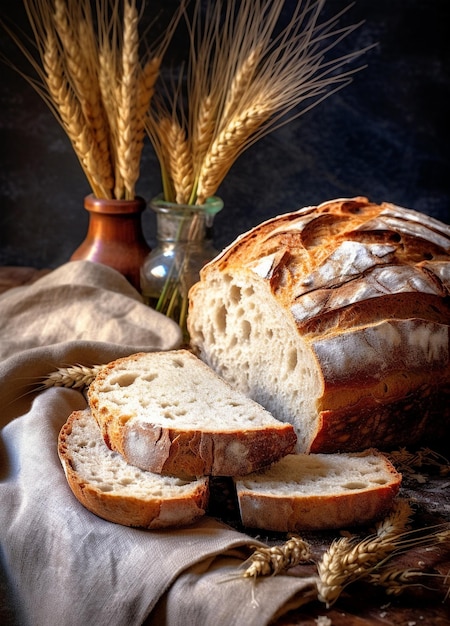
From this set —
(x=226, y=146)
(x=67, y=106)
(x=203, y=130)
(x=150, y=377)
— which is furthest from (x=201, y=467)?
(x=67, y=106)

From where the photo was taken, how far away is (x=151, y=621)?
1.49 meters

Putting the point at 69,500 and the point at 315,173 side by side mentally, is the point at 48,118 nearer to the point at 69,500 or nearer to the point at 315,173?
the point at 315,173

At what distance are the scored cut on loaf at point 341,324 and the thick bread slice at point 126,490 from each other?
1.30ft

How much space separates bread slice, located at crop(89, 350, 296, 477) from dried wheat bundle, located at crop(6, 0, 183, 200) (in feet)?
3.27

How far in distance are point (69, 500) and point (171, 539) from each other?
0.26 m

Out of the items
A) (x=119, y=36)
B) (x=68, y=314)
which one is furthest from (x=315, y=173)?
(x=68, y=314)

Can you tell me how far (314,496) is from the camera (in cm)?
166

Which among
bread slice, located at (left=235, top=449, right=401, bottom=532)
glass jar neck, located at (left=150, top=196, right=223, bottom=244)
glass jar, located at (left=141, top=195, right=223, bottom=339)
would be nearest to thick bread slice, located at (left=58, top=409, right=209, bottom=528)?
bread slice, located at (left=235, top=449, right=401, bottom=532)

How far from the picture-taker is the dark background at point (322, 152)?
332 cm

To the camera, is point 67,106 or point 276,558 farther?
point 67,106

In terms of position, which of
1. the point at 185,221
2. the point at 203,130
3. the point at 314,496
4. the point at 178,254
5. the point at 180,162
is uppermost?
the point at 203,130

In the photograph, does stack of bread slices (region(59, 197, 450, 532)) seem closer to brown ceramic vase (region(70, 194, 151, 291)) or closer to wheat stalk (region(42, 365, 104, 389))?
wheat stalk (region(42, 365, 104, 389))

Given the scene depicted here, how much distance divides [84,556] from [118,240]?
5.33 feet

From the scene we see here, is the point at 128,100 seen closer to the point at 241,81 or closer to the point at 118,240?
the point at 241,81
